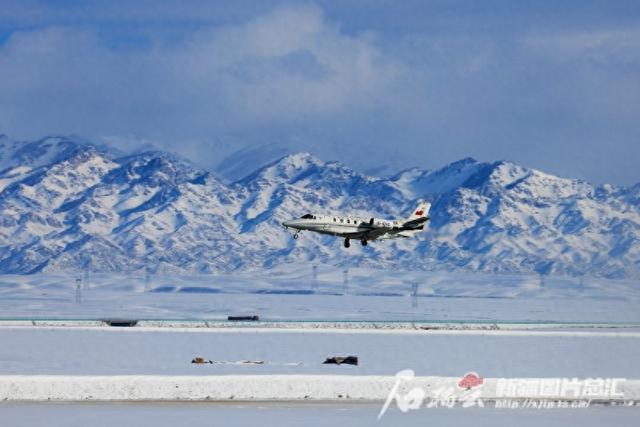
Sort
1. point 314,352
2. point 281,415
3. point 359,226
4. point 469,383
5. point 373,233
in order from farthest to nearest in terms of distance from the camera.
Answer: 1. point 359,226
2. point 373,233
3. point 314,352
4. point 469,383
5. point 281,415

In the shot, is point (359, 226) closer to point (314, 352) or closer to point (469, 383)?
point (314, 352)

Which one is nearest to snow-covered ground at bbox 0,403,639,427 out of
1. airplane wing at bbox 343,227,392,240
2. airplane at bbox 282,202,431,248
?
airplane wing at bbox 343,227,392,240

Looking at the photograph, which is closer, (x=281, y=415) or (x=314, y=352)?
(x=281, y=415)

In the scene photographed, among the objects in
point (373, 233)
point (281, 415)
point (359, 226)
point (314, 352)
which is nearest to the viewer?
point (281, 415)

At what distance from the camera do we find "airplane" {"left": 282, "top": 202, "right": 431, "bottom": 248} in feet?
454

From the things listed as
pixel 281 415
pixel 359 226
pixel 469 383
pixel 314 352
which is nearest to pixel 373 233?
pixel 359 226

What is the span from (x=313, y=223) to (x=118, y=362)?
41207 millimetres

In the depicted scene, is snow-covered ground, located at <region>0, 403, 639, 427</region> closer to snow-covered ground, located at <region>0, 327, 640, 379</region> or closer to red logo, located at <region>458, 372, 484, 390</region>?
red logo, located at <region>458, 372, 484, 390</region>

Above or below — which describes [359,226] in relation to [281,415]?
below

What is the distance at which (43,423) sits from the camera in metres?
56.0

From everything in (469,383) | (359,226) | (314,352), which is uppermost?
(469,383)

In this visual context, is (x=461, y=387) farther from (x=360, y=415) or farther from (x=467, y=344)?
(x=467, y=344)

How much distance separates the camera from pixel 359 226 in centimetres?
14150

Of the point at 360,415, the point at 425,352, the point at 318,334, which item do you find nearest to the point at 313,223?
the point at 425,352
